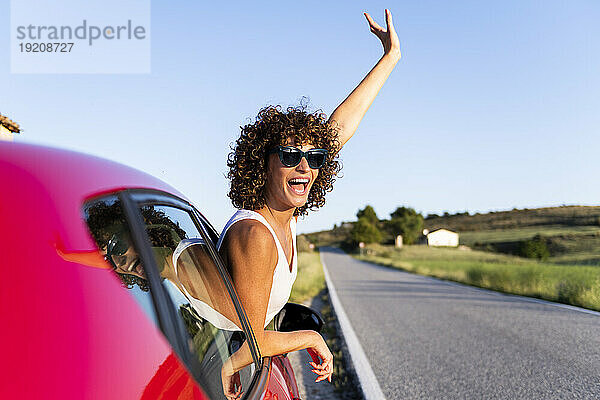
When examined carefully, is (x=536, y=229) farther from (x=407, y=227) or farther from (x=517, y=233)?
(x=407, y=227)

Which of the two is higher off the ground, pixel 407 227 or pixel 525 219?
pixel 525 219

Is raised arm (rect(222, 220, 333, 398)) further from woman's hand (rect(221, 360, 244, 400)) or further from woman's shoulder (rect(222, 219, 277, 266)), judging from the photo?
woman's hand (rect(221, 360, 244, 400))

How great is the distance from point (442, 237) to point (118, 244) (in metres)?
128

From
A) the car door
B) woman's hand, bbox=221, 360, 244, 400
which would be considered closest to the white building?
the car door

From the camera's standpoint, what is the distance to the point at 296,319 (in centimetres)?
287

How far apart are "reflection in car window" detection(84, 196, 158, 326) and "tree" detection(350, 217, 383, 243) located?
371 feet

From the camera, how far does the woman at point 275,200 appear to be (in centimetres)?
217

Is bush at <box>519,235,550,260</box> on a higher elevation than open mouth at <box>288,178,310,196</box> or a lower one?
lower

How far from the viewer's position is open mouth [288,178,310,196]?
2.69 meters

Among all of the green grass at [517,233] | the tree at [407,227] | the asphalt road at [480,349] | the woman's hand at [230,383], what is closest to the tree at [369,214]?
the tree at [407,227]

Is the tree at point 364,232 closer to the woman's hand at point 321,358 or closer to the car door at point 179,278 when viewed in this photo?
the woman's hand at point 321,358

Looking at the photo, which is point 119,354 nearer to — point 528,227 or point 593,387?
point 593,387

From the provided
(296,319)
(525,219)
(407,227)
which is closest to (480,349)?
(296,319)

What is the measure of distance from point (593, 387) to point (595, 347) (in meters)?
2.48
